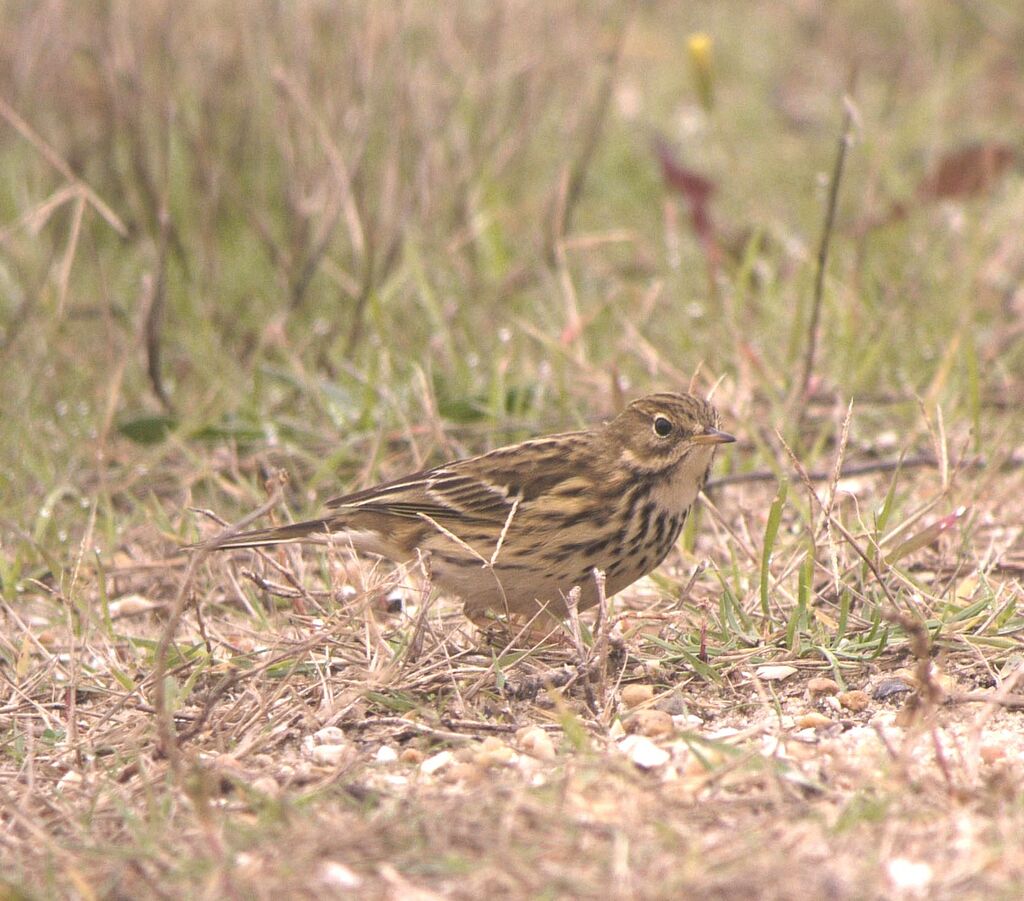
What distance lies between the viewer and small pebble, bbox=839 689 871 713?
12.4ft

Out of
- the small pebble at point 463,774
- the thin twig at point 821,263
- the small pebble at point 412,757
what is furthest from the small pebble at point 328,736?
the thin twig at point 821,263

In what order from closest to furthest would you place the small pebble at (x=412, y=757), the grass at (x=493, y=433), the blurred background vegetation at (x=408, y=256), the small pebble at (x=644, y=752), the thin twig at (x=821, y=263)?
the grass at (x=493, y=433), the small pebble at (x=644, y=752), the small pebble at (x=412, y=757), the thin twig at (x=821, y=263), the blurred background vegetation at (x=408, y=256)

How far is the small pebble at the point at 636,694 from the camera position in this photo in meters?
3.82

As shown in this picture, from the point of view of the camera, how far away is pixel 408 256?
6461 millimetres

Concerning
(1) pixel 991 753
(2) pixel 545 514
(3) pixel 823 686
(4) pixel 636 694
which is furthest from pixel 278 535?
(1) pixel 991 753

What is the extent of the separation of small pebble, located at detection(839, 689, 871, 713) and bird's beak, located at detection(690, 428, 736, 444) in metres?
0.81

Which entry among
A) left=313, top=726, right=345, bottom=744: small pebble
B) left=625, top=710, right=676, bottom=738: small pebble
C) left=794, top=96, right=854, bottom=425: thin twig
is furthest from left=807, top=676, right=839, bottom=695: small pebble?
left=794, top=96, right=854, bottom=425: thin twig

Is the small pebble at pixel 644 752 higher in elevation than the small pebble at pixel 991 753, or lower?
lower

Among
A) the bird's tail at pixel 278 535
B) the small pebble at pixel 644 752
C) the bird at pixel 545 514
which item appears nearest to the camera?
the small pebble at pixel 644 752

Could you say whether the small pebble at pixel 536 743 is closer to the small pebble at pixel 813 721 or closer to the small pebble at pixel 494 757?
the small pebble at pixel 494 757

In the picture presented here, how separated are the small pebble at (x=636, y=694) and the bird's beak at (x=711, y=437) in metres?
0.80

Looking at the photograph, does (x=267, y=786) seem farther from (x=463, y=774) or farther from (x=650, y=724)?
(x=650, y=724)

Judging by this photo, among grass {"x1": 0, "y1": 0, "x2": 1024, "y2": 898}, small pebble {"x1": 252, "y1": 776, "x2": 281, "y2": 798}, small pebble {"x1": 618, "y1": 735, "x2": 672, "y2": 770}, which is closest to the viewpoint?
grass {"x1": 0, "y1": 0, "x2": 1024, "y2": 898}

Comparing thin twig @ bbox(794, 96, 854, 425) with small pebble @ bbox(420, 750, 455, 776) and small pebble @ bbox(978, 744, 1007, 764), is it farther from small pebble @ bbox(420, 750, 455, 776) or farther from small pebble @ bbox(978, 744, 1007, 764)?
small pebble @ bbox(420, 750, 455, 776)
